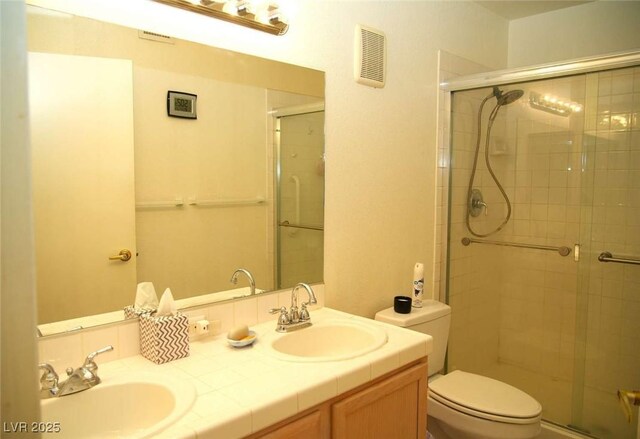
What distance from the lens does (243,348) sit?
1.44m

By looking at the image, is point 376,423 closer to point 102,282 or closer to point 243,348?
A: point 243,348

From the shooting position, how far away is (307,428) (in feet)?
3.88

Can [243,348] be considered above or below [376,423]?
above

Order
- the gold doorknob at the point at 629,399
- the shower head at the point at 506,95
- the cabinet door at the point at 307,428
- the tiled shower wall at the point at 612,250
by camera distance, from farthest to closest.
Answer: the shower head at the point at 506,95 < the tiled shower wall at the point at 612,250 < the cabinet door at the point at 307,428 < the gold doorknob at the point at 629,399

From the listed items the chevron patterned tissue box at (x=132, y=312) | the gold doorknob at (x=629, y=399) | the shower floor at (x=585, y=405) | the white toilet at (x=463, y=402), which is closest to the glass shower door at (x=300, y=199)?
the white toilet at (x=463, y=402)

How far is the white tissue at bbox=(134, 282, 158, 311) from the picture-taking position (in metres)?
1.40

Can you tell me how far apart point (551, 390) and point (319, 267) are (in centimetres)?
165

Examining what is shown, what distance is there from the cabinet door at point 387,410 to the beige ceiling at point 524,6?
2289 mm

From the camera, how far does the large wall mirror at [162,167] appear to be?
1231 mm

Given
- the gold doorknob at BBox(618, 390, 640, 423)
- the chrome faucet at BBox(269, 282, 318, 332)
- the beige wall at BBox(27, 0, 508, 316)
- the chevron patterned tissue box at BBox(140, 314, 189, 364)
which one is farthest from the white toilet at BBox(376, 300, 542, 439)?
the chevron patterned tissue box at BBox(140, 314, 189, 364)

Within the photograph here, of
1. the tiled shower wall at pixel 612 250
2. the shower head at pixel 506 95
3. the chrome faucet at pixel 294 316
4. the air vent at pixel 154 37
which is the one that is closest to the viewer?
the air vent at pixel 154 37

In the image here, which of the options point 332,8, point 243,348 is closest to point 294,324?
point 243,348

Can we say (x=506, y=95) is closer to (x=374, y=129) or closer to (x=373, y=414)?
(x=374, y=129)

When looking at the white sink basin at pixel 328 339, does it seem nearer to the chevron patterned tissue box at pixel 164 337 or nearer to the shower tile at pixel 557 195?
the chevron patterned tissue box at pixel 164 337
